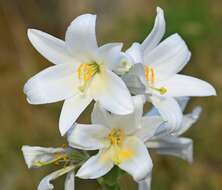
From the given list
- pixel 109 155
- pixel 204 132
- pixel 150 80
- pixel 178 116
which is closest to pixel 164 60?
pixel 150 80

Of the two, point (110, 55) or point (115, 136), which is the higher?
point (110, 55)

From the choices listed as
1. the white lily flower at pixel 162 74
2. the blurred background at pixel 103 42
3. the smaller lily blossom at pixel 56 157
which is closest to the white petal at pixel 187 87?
the white lily flower at pixel 162 74

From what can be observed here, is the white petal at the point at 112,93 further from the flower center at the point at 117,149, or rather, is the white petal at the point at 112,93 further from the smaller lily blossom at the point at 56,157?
the smaller lily blossom at the point at 56,157

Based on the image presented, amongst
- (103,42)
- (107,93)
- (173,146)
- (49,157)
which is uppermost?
(107,93)

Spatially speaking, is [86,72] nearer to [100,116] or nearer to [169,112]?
[100,116]

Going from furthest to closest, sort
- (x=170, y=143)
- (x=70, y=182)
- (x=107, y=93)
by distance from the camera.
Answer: (x=170, y=143) → (x=70, y=182) → (x=107, y=93)

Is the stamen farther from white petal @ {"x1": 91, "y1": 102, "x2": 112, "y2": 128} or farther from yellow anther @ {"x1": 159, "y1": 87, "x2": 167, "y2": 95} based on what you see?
white petal @ {"x1": 91, "y1": 102, "x2": 112, "y2": 128}

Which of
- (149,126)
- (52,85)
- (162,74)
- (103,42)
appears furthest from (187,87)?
(103,42)
